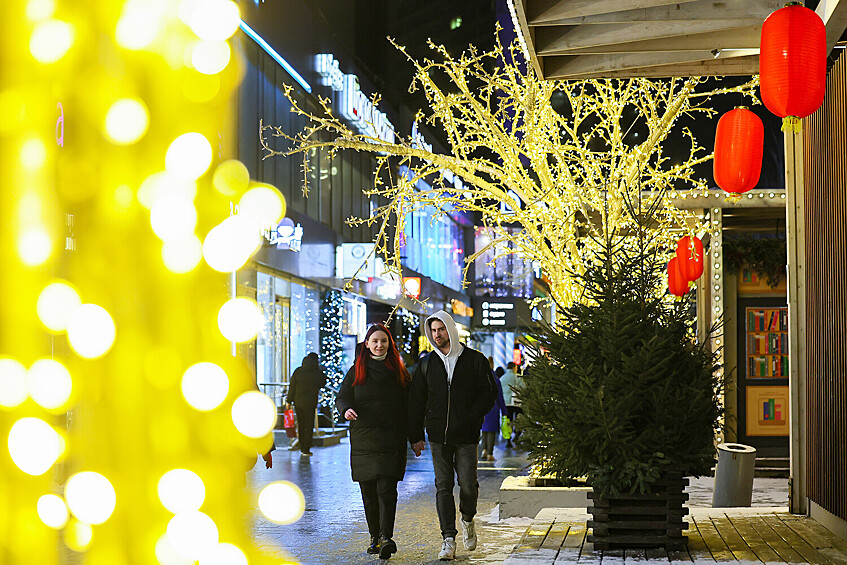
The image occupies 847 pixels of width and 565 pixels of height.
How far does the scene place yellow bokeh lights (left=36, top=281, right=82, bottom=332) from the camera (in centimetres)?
104

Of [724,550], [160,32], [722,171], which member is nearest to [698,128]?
[722,171]

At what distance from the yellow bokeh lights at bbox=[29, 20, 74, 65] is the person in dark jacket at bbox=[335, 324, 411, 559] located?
739cm

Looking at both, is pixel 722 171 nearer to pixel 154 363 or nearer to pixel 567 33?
pixel 567 33

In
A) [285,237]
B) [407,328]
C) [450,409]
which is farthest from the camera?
[407,328]

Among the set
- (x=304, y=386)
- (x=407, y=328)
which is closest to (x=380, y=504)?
(x=304, y=386)

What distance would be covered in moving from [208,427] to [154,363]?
88mm

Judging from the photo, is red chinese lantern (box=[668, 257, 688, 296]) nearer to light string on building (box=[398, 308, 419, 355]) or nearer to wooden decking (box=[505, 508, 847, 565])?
wooden decking (box=[505, 508, 847, 565])

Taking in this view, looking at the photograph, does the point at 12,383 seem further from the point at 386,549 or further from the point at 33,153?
the point at 386,549

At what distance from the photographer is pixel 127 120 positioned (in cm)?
105

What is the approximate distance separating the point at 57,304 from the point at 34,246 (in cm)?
7

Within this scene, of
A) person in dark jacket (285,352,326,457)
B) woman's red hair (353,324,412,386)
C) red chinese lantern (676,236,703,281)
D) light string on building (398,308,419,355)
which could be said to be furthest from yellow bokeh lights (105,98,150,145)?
light string on building (398,308,419,355)

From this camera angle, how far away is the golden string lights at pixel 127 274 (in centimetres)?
105

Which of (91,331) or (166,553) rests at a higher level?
(91,331)

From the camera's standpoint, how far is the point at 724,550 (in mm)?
7230
